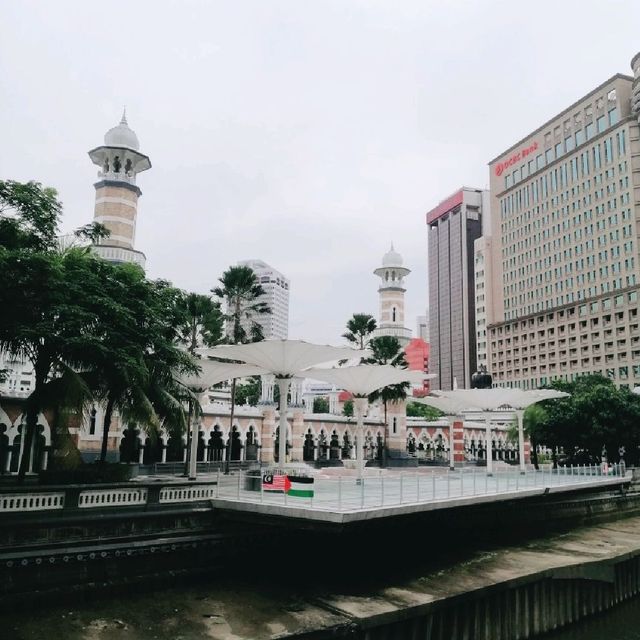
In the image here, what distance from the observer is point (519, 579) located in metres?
20.4

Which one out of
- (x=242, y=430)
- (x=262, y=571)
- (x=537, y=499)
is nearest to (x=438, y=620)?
(x=262, y=571)

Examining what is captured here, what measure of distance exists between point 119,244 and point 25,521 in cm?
2682

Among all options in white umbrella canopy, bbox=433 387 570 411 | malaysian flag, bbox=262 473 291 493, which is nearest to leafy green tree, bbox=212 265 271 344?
white umbrella canopy, bbox=433 387 570 411

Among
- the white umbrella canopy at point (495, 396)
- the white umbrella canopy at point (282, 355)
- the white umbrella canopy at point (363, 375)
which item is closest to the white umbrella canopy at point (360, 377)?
the white umbrella canopy at point (363, 375)

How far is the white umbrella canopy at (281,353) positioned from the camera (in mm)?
24969

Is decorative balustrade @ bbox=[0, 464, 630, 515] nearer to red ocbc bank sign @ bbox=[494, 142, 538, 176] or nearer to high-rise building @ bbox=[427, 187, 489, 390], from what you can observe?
red ocbc bank sign @ bbox=[494, 142, 538, 176]

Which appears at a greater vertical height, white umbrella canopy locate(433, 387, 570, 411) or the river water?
white umbrella canopy locate(433, 387, 570, 411)

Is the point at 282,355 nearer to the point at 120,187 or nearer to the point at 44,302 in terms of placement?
the point at 44,302

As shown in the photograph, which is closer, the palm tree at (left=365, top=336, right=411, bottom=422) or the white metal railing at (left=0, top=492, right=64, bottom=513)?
the white metal railing at (left=0, top=492, right=64, bottom=513)

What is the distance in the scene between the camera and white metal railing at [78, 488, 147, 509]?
17359mm

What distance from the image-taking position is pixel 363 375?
2955 centimetres

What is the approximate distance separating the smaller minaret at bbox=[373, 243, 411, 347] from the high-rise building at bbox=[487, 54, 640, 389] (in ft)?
147

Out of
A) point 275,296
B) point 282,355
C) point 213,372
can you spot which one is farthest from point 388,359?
point 275,296

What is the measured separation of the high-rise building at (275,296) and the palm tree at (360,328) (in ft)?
327
